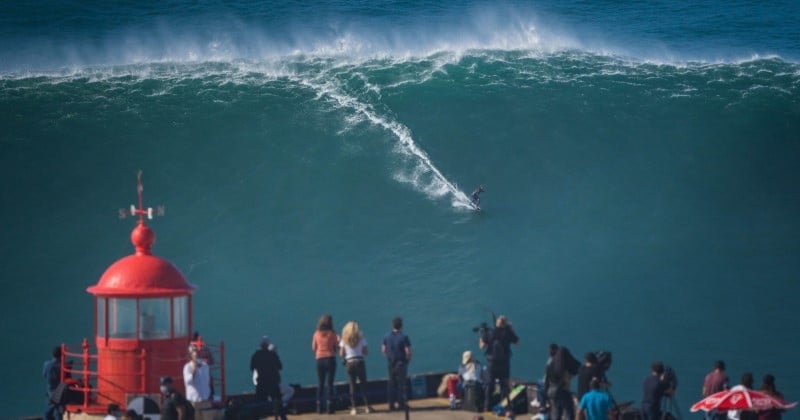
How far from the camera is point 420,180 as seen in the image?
39750 millimetres

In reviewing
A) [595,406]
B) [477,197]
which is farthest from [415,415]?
[477,197]

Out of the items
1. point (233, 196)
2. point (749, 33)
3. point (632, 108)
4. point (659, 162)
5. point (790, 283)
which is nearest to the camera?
point (790, 283)

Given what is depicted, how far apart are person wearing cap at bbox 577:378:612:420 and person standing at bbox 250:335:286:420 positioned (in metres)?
4.17

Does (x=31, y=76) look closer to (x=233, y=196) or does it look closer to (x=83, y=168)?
(x=83, y=168)

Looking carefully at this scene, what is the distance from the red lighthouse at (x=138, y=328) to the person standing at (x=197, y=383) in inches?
13.4

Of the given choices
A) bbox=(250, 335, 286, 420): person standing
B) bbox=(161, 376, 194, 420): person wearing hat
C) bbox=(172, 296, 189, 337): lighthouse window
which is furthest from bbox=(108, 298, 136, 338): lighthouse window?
bbox=(250, 335, 286, 420): person standing

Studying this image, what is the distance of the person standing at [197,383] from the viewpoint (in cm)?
2084

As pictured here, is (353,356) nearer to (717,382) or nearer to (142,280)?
(142,280)

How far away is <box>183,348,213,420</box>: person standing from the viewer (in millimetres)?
20844

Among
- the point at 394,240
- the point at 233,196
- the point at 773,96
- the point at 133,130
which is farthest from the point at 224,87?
the point at 773,96

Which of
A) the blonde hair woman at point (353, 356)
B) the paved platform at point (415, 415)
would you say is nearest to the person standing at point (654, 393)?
the paved platform at point (415, 415)

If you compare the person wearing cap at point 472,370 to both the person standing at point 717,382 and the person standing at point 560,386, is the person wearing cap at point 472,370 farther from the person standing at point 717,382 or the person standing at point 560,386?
the person standing at point 717,382

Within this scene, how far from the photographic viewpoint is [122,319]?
21.1 m

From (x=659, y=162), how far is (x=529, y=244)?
7.17 m
